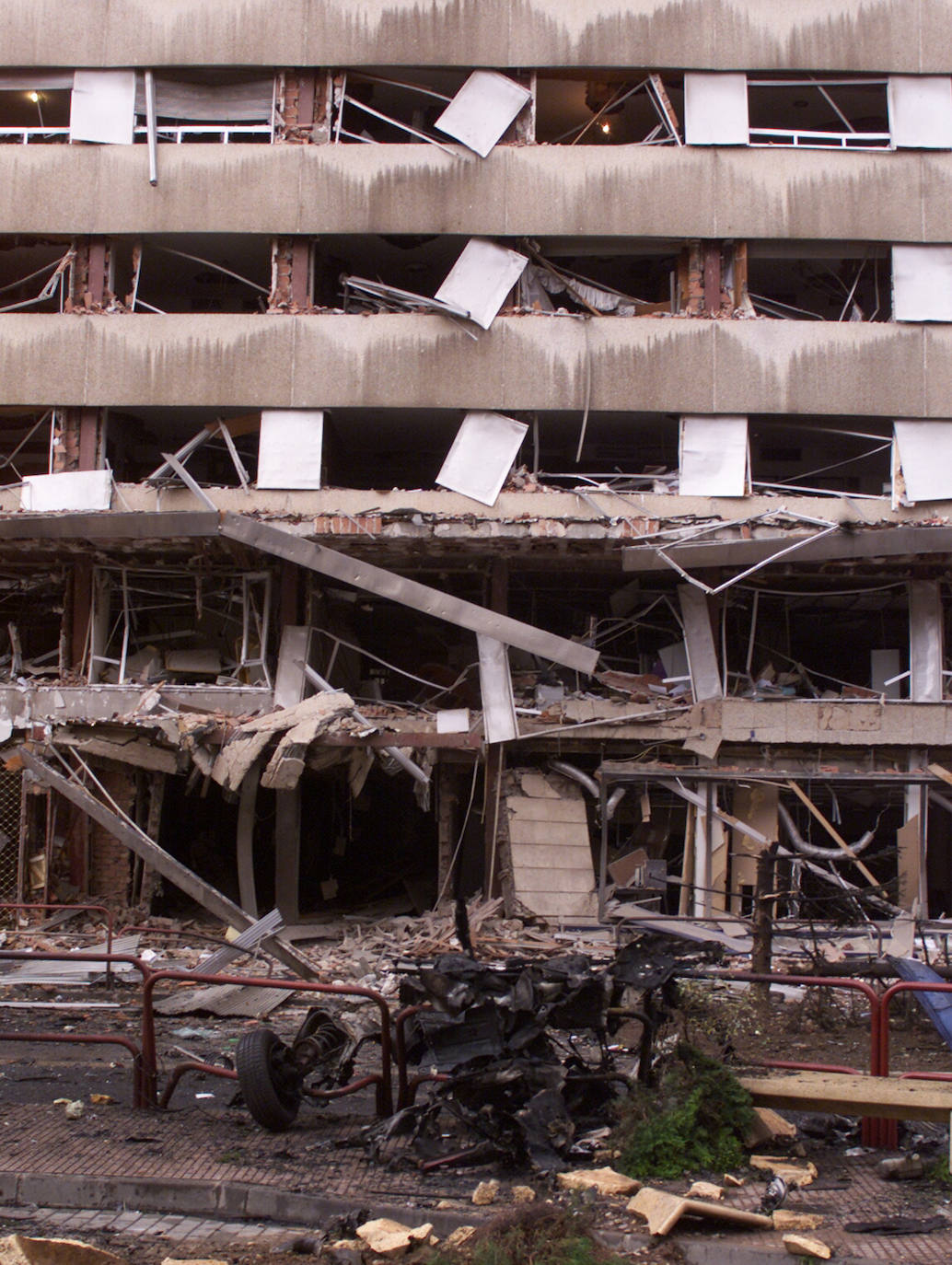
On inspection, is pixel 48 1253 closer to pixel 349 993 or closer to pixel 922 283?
pixel 349 993

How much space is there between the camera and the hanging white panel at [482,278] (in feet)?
62.7

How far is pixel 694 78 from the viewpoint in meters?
19.6

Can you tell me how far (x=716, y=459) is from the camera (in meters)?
18.9


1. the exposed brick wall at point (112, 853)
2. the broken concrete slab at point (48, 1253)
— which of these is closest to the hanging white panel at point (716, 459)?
the exposed brick wall at point (112, 853)

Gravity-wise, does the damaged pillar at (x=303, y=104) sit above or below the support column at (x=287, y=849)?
above

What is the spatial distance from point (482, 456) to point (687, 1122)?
1373 centimetres

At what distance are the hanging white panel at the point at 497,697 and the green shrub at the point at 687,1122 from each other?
36.0 feet

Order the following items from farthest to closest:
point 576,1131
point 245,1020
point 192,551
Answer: point 192,551
point 245,1020
point 576,1131

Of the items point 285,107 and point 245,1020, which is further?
point 285,107

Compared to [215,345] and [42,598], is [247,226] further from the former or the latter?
[42,598]

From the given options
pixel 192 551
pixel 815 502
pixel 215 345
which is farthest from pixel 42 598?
pixel 815 502

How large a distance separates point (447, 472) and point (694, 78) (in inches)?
310

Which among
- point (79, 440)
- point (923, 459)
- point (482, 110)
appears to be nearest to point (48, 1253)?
point (79, 440)

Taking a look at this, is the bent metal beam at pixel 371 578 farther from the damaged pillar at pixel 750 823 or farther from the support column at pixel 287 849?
the support column at pixel 287 849
